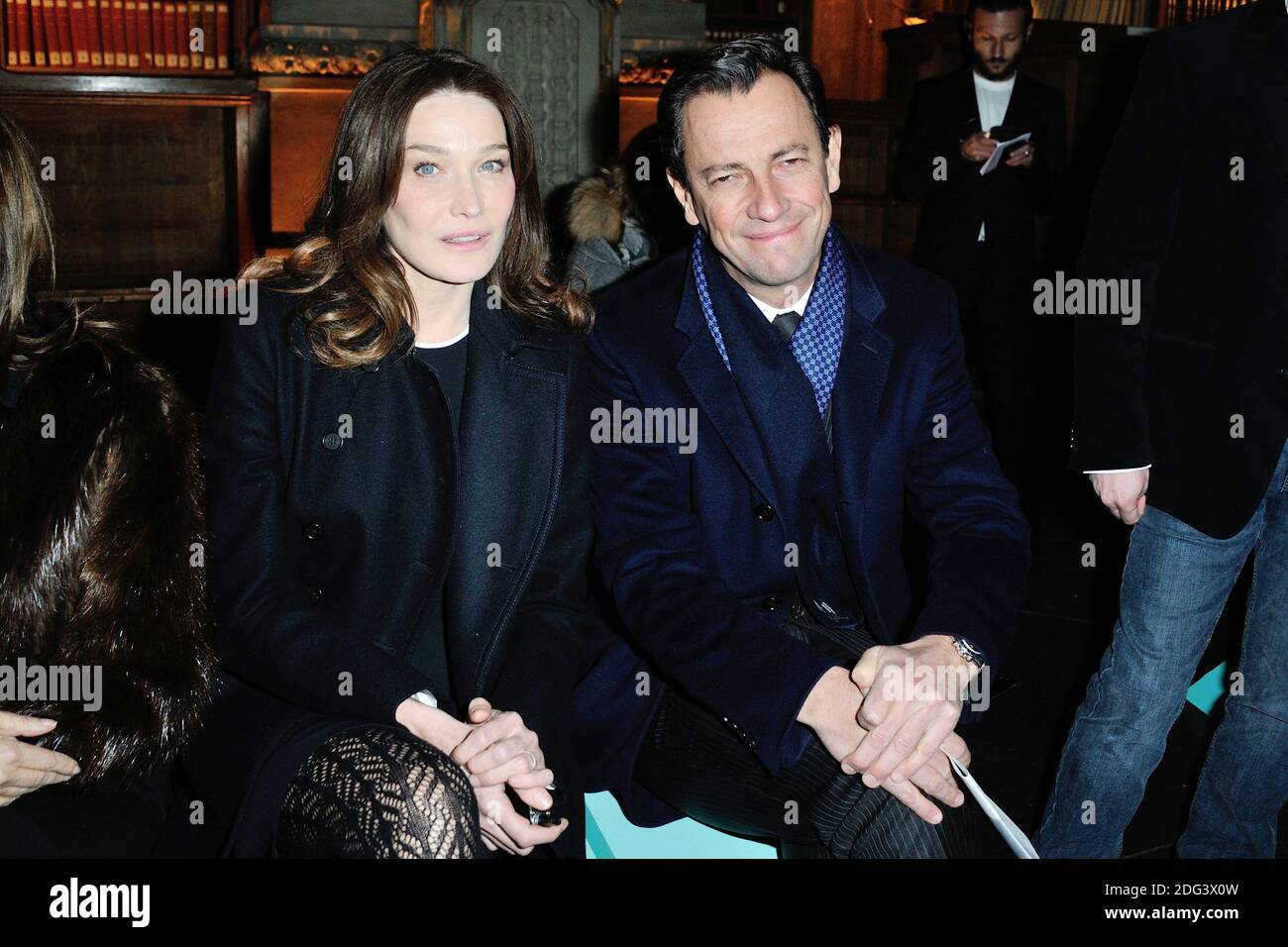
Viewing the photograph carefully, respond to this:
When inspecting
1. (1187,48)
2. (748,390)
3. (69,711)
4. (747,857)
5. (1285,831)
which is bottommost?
(1285,831)

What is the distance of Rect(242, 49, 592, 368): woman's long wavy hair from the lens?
1.79 metres

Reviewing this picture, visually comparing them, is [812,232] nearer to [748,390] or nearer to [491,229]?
[748,390]

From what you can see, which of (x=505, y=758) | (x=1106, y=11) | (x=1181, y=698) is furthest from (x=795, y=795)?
(x=1106, y=11)

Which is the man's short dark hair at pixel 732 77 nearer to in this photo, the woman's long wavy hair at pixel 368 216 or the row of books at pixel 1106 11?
the woman's long wavy hair at pixel 368 216

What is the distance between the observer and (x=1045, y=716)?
318cm

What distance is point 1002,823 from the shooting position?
59.4 inches

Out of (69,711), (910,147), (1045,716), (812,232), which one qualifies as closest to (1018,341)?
(910,147)

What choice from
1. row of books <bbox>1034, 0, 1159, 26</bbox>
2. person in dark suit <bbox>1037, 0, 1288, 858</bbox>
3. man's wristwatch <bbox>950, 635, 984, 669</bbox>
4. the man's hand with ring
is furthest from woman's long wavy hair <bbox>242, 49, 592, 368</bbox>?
row of books <bbox>1034, 0, 1159, 26</bbox>

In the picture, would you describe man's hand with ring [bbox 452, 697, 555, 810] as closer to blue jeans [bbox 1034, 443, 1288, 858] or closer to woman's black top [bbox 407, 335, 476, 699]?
woman's black top [bbox 407, 335, 476, 699]

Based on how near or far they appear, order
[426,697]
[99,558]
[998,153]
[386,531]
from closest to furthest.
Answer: [99,558], [426,697], [386,531], [998,153]

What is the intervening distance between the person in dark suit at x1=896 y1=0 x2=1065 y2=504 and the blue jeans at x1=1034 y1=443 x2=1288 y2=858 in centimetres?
221

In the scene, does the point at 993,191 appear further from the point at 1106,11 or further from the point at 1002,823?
the point at 1106,11

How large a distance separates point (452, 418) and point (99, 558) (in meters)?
0.53

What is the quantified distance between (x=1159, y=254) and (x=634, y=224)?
4.50ft
